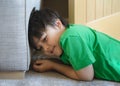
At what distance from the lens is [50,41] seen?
1099 mm

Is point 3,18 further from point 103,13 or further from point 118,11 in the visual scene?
point 118,11

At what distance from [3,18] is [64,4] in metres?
1.11

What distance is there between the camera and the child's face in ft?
3.61

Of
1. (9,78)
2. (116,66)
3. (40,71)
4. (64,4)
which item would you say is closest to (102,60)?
(116,66)

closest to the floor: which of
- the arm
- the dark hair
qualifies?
the arm

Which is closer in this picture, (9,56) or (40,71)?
(9,56)

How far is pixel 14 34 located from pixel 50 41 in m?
0.15

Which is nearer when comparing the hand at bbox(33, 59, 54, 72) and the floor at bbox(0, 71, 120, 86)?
the floor at bbox(0, 71, 120, 86)

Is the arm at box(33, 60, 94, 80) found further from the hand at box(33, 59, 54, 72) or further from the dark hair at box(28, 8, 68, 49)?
the dark hair at box(28, 8, 68, 49)

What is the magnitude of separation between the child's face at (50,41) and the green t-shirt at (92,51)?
34mm

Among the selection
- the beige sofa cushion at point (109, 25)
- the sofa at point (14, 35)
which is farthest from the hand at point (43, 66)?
the beige sofa cushion at point (109, 25)

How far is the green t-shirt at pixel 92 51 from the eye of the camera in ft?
3.40

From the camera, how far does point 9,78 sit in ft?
3.65

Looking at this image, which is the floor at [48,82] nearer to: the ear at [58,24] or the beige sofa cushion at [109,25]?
A: the ear at [58,24]
